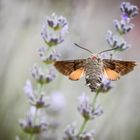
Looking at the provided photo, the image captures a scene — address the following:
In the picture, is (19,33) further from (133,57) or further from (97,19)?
(97,19)

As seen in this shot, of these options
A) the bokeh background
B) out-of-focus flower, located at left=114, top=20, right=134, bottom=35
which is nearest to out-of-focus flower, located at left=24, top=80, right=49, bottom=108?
out-of-focus flower, located at left=114, top=20, right=134, bottom=35

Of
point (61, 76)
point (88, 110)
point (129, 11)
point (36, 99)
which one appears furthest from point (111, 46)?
point (61, 76)

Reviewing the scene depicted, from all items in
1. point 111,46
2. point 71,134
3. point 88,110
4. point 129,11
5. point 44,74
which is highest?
point 129,11

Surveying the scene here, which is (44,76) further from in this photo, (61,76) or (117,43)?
(61,76)

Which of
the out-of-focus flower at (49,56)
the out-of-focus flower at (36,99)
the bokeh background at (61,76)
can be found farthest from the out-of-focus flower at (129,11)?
the bokeh background at (61,76)

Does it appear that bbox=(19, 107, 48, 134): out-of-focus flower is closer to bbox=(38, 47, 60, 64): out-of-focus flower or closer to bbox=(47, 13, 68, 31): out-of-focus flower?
bbox=(38, 47, 60, 64): out-of-focus flower

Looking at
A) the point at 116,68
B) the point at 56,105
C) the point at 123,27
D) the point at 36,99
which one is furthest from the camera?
the point at 56,105

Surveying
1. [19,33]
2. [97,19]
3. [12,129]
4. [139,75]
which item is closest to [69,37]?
[19,33]
